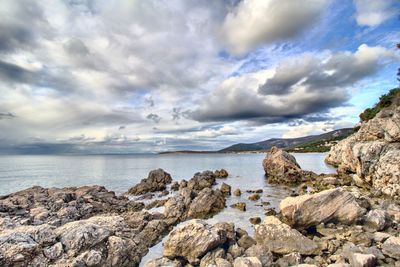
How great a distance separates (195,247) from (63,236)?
784 centimetres

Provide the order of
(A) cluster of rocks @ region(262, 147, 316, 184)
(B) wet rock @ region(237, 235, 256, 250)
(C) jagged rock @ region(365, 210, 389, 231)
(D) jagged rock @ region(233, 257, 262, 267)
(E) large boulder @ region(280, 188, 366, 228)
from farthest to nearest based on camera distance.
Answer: (A) cluster of rocks @ region(262, 147, 316, 184), (E) large boulder @ region(280, 188, 366, 228), (C) jagged rock @ region(365, 210, 389, 231), (B) wet rock @ region(237, 235, 256, 250), (D) jagged rock @ region(233, 257, 262, 267)

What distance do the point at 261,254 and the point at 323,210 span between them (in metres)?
7.72

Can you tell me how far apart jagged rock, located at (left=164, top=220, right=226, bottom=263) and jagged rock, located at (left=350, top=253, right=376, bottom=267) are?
750 cm

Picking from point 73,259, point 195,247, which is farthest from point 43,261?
point 195,247

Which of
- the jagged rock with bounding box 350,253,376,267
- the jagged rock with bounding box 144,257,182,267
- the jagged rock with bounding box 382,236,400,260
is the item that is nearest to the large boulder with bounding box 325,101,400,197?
the jagged rock with bounding box 382,236,400,260

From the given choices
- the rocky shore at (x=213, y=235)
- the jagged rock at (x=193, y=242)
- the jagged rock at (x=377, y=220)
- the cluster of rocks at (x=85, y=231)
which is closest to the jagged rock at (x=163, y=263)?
the rocky shore at (x=213, y=235)

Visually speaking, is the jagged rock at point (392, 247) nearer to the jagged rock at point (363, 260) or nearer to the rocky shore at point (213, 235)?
the rocky shore at point (213, 235)

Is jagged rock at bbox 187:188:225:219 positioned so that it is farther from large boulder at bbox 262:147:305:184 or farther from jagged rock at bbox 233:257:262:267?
large boulder at bbox 262:147:305:184

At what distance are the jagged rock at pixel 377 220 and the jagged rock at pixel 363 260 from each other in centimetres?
640

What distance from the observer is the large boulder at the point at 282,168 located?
2263 inches

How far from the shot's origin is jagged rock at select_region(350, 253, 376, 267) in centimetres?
1367

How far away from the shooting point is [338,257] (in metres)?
15.1

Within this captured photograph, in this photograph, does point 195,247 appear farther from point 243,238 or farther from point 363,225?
point 363,225

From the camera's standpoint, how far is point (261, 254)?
15.8 meters
